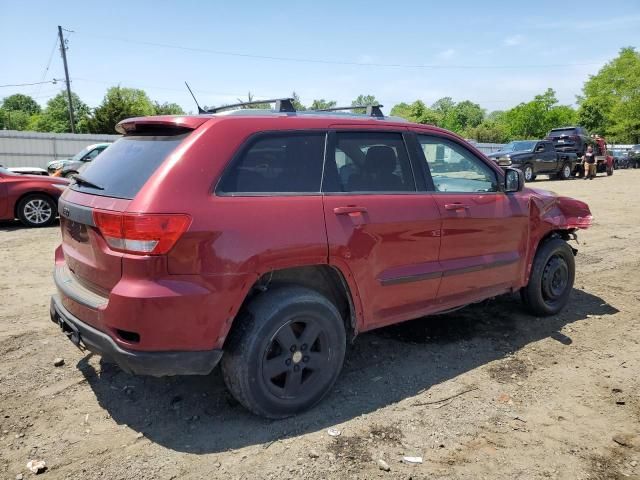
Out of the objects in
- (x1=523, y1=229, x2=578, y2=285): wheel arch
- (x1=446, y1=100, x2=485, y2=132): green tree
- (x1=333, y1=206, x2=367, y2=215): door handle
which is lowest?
(x1=523, y1=229, x2=578, y2=285): wheel arch

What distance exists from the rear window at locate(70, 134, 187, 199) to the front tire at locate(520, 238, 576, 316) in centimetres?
359

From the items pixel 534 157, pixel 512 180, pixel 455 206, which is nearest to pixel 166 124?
pixel 455 206

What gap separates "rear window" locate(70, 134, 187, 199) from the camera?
9.53ft

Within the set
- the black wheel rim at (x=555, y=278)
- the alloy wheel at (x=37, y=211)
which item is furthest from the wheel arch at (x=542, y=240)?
the alloy wheel at (x=37, y=211)

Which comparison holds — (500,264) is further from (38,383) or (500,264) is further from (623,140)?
(623,140)

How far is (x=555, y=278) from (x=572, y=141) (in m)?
23.3

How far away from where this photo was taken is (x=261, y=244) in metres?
2.87

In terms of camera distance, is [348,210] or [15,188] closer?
[348,210]

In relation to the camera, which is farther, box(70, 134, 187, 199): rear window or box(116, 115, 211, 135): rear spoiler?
box(116, 115, 211, 135): rear spoiler

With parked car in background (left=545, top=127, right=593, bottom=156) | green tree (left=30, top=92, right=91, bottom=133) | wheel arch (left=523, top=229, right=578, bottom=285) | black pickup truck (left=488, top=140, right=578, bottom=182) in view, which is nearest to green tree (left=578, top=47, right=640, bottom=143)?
parked car in background (left=545, top=127, right=593, bottom=156)

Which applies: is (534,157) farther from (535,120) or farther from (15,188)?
(535,120)

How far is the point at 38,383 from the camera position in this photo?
141 inches

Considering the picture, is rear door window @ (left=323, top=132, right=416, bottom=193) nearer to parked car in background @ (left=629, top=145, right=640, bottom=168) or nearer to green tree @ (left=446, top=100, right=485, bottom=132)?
parked car in background @ (left=629, top=145, right=640, bottom=168)

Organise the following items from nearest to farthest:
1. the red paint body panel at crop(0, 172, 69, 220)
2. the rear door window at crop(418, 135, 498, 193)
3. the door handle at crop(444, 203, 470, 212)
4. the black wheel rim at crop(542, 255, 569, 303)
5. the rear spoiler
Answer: the rear spoiler < the door handle at crop(444, 203, 470, 212) < the rear door window at crop(418, 135, 498, 193) < the black wheel rim at crop(542, 255, 569, 303) < the red paint body panel at crop(0, 172, 69, 220)
